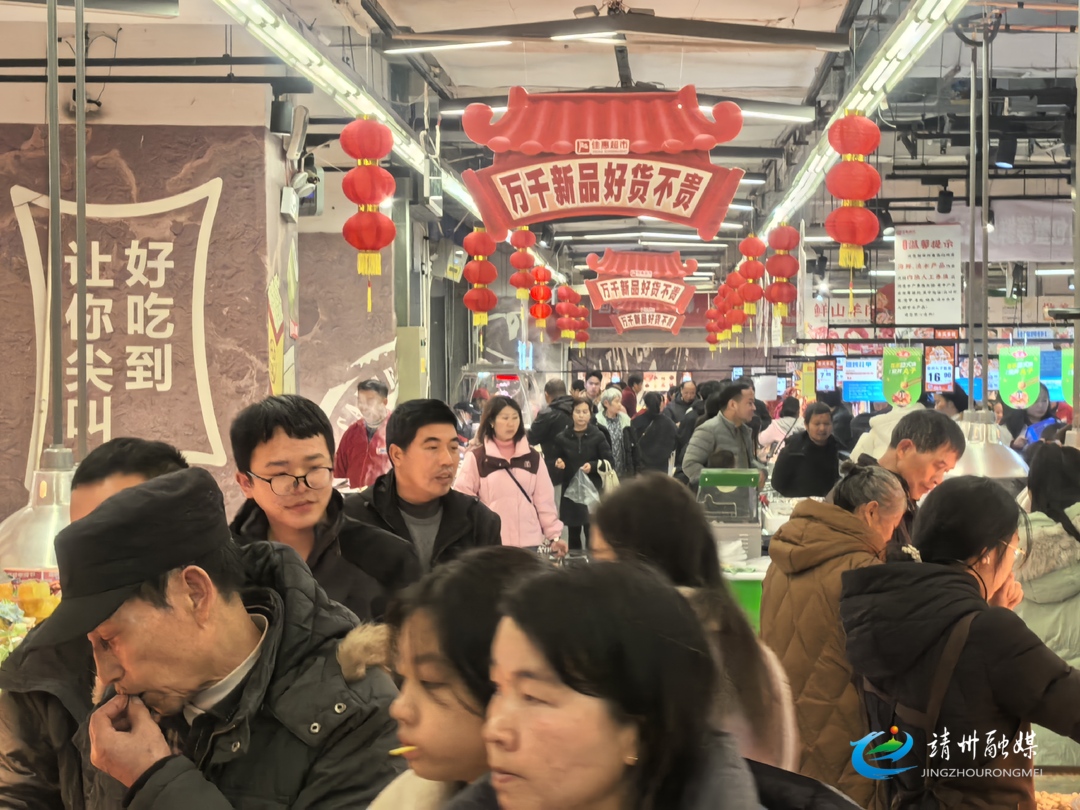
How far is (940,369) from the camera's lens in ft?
48.6

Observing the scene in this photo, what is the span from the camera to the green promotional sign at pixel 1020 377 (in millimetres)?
12281

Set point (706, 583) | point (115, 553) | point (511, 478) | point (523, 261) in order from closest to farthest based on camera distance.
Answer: point (115, 553), point (706, 583), point (511, 478), point (523, 261)

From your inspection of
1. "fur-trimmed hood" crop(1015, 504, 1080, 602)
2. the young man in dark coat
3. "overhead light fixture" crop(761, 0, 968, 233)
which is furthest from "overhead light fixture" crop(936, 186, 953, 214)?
"fur-trimmed hood" crop(1015, 504, 1080, 602)

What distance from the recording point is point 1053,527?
4.32m

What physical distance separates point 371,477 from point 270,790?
711 centimetres

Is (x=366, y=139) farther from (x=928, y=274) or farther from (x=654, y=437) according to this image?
(x=928, y=274)

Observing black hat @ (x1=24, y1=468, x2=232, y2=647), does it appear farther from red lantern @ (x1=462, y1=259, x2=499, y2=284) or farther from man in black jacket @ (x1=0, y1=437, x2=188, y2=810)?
red lantern @ (x1=462, y1=259, x2=499, y2=284)

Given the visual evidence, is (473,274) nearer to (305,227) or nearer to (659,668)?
(305,227)

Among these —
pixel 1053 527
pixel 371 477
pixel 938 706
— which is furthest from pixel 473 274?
pixel 938 706

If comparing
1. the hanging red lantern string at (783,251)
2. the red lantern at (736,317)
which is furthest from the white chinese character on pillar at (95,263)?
the red lantern at (736,317)

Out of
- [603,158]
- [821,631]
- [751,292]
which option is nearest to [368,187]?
[603,158]

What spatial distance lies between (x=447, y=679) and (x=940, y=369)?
14.4 metres

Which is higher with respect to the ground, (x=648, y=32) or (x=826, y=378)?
(x=648, y=32)

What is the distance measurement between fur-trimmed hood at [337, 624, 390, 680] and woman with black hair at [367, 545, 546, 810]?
0.49 feet
